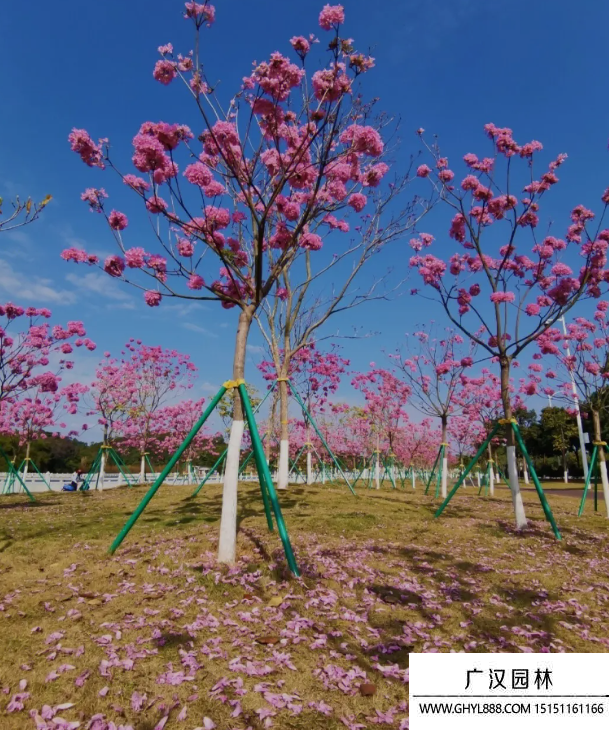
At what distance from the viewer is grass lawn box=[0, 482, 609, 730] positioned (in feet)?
12.3

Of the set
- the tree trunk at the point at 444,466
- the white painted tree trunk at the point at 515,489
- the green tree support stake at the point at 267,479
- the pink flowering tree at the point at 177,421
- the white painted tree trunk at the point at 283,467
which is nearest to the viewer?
the green tree support stake at the point at 267,479

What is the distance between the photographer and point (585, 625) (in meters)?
5.65

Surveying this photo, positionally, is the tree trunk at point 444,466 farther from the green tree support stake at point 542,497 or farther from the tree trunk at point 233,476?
the tree trunk at point 233,476

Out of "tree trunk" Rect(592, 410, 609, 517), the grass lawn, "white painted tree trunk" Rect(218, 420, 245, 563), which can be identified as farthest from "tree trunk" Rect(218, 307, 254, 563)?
"tree trunk" Rect(592, 410, 609, 517)

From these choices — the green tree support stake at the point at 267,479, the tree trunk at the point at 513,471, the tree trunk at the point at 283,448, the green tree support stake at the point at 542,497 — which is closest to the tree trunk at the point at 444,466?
the tree trunk at the point at 283,448

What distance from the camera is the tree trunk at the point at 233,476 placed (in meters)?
7.06

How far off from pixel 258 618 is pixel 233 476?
2279mm

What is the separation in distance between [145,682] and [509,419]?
9998 mm

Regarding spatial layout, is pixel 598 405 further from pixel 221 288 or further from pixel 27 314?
pixel 27 314

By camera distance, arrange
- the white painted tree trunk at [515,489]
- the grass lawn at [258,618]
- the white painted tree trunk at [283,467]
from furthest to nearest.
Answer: the white painted tree trunk at [283,467] → the white painted tree trunk at [515,489] → the grass lawn at [258,618]

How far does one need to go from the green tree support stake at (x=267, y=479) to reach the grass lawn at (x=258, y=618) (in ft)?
0.91

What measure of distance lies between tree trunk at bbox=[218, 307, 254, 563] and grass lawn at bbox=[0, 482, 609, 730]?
1.14 feet

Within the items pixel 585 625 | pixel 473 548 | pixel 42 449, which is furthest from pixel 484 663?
pixel 42 449

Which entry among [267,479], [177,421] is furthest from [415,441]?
[267,479]
